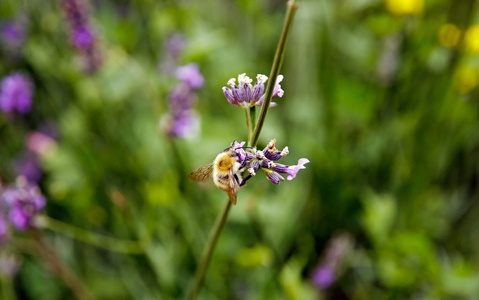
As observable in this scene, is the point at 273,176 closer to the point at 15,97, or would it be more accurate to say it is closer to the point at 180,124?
the point at 180,124

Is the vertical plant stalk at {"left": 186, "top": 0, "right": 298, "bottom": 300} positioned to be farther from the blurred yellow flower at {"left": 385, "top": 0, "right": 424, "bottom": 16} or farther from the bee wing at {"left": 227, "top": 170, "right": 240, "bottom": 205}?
the blurred yellow flower at {"left": 385, "top": 0, "right": 424, "bottom": 16}

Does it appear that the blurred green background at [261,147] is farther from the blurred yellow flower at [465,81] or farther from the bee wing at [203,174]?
the bee wing at [203,174]

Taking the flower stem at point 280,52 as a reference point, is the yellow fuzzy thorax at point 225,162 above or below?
below

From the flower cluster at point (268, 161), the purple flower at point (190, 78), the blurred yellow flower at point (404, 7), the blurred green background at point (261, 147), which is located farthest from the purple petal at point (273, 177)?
the blurred yellow flower at point (404, 7)

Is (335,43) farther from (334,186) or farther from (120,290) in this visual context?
(120,290)

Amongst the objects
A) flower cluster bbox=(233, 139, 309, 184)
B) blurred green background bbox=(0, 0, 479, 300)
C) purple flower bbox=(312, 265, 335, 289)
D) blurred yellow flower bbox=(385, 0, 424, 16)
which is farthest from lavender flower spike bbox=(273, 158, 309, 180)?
blurred yellow flower bbox=(385, 0, 424, 16)

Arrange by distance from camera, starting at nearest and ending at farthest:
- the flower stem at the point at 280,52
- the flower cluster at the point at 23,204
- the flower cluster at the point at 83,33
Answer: the flower stem at the point at 280,52, the flower cluster at the point at 23,204, the flower cluster at the point at 83,33

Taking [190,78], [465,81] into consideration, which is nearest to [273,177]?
[190,78]
